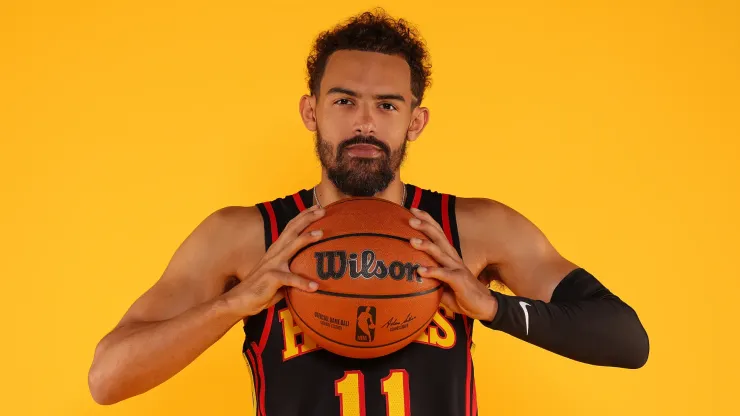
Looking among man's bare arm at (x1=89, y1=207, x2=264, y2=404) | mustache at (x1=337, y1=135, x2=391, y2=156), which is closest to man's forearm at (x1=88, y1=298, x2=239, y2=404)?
man's bare arm at (x1=89, y1=207, x2=264, y2=404)

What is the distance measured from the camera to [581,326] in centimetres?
206

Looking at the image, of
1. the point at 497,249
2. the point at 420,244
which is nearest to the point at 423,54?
the point at 497,249

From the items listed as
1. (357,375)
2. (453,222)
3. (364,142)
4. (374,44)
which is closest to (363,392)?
(357,375)

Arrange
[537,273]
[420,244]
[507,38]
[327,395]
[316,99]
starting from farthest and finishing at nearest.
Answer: [507,38]
[316,99]
[537,273]
[327,395]
[420,244]

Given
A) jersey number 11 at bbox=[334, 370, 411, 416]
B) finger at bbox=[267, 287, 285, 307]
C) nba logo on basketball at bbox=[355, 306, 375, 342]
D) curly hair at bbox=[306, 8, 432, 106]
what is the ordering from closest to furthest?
nba logo on basketball at bbox=[355, 306, 375, 342] → finger at bbox=[267, 287, 285, 307] → jersey number 11 at bbox=[334, 370, 411, 416] → curly hair at bbox=[306, 8, 432, 106]

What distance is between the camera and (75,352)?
3123 mm

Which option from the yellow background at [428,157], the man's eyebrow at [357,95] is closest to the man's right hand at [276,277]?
the man's eyebrow at [357,95]

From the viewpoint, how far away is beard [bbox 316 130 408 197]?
2.31m

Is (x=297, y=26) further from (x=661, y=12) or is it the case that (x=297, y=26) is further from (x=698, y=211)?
(x=698, y=211)

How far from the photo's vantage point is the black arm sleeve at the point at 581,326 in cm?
201

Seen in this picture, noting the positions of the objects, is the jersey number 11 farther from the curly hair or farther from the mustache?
the curly hair

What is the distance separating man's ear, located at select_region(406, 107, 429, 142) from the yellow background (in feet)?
2.26

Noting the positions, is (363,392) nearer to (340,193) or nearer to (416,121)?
(340,193)

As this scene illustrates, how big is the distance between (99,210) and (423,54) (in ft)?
4.03
